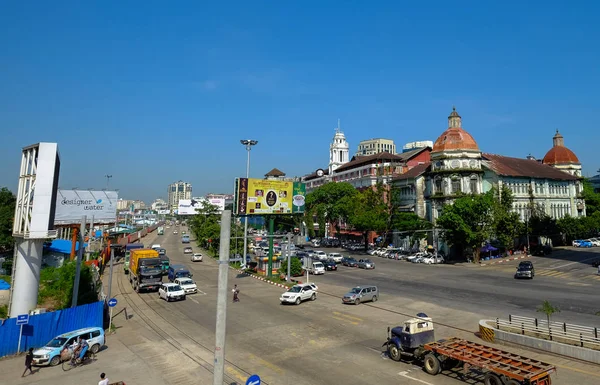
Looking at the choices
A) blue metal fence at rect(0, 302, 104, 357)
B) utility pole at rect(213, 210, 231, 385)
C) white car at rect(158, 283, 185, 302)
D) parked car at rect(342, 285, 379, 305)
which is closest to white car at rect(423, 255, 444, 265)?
parked car at rect(342, 285, 379, 305)

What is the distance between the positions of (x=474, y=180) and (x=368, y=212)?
18726mm

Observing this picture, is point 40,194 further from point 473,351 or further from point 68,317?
point 473,351

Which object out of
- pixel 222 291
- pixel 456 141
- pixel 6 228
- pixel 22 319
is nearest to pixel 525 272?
pixel 456 141

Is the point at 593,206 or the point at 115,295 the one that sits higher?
the point at 593,206

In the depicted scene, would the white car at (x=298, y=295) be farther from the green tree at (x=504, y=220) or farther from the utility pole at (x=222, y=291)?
the green tree at (x=504, y=220)

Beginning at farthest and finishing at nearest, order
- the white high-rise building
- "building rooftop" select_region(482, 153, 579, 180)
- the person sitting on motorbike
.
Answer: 1. the white high-rise building
2. "building rooftop" select_region(482, 153, 579, 180)
3. the person sitting on motorbike

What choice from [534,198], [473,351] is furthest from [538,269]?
[473,351]

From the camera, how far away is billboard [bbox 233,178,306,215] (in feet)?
134

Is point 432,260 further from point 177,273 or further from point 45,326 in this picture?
point 45,326

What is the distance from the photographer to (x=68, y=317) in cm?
2041

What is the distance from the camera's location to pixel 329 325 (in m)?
23.2

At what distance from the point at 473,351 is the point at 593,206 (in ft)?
283

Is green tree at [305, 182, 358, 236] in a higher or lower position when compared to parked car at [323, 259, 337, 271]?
higher

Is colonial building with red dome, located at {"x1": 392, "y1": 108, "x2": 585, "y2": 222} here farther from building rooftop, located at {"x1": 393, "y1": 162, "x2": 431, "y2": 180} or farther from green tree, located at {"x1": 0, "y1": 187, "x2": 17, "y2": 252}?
green tree, located at {"x1": 0, "y1": 187, "x2": 17, "y2": 252}
